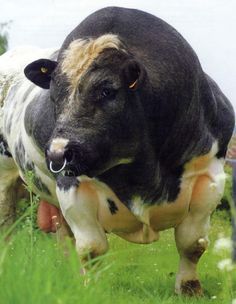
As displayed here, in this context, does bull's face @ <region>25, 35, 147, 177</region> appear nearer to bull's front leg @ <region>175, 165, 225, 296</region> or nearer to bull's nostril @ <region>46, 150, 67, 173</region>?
bull's nostril @ <region>46, 150, 67, 173</region>

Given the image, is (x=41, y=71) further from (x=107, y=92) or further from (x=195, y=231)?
(x=195, y=231)

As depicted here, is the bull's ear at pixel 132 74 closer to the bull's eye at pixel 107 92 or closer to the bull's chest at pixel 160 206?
the bull's eye at pixel 107 92

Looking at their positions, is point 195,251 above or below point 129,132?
below

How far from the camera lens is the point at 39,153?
966 cm

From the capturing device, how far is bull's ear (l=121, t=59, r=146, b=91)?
25.4 ft

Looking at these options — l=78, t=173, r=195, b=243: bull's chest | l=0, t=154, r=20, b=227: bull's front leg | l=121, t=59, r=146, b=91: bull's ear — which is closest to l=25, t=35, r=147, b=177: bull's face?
l=121, t=59, r=146, b=91: bull's ear

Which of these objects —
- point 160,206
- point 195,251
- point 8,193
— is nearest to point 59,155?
point 160,206

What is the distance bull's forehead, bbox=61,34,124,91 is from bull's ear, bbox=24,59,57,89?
1.27 feet

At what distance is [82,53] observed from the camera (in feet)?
25.6

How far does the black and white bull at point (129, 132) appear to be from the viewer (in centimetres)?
756

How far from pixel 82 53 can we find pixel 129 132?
0.72m

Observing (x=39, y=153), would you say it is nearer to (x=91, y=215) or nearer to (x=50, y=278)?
(x=91, y=215)

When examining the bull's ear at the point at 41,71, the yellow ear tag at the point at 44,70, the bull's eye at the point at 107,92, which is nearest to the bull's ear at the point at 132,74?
the bull's eye at the point at 107,92

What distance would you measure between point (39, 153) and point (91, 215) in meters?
1.15
